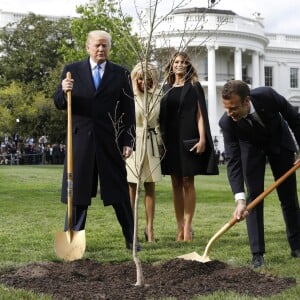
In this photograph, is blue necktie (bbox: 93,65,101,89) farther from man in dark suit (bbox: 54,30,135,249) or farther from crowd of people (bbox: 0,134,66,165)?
crowd of people (bbox: 0,134,66,165)

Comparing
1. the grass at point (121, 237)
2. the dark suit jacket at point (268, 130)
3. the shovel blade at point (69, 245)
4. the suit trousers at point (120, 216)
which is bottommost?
the grass at point (121, 237)

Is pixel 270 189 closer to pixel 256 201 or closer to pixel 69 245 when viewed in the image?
pixel 256 201

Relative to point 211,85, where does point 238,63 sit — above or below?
above

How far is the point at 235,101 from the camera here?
5.62 m

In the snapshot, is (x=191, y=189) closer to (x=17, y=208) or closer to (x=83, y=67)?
(x=83, y=67)

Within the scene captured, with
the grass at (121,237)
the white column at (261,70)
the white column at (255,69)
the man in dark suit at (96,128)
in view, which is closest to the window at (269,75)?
the white column at (261,70)

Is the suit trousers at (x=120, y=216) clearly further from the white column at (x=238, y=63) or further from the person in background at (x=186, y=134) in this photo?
the white column at (x=238, y=63)

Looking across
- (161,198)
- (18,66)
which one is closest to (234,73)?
(18,66)

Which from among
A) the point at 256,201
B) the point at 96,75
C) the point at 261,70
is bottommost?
the point at 256,201

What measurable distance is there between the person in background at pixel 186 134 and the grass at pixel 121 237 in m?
0.62

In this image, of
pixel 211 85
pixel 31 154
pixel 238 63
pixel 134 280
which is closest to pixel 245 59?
pixel 238 63

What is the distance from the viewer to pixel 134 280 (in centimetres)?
538

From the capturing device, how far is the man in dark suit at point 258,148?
5.95m

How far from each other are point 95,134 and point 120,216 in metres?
0.86
